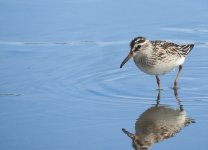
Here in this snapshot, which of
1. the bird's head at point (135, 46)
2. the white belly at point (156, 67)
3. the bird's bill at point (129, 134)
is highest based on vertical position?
the bird's head at point (135, 46)

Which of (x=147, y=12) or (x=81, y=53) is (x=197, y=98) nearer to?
(x=81, y=53)

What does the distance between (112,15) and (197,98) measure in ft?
16.1

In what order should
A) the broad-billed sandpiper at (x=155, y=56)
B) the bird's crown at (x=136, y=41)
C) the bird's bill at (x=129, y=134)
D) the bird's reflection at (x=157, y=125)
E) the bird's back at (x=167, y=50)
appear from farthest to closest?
1. the bird's back at (x=167, y=50)
2. the broad-billed sandpiper at (x=155, y=56)
3. the bird's crown at (x=136, y=41)
4. the bird's bill at (x=129, y=134)
5. the bird's reflection at (x=157, y=125)

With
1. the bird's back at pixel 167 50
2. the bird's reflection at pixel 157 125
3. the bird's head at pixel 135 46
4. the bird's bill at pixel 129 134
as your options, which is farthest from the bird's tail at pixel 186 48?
the bird's bill at pixel 129 134

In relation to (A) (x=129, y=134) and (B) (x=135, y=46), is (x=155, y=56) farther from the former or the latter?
(A) (x=129, y=134)

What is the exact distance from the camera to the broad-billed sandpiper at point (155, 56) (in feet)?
38.1

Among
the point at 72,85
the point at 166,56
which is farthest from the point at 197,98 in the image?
the point at 72,85

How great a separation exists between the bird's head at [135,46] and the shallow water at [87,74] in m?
0.53

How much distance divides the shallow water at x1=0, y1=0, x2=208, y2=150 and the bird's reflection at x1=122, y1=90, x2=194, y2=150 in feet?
0.36

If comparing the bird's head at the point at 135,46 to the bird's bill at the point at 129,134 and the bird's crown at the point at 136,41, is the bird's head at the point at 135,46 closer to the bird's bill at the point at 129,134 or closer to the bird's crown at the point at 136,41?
the bird's crown at the point at 136,41

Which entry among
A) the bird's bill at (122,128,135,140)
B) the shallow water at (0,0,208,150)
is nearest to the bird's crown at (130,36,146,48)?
the shallow water at (0,0,208,150)

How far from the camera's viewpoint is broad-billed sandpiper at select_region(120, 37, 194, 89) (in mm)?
11617

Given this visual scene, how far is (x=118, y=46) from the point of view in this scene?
44.9 feet

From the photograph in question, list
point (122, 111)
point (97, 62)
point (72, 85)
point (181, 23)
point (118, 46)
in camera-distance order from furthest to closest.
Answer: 1. point (181, 23)
2. point (118, 46)
3. point (97, 62)
4. point (72, 85)
5. point (122, 111)
